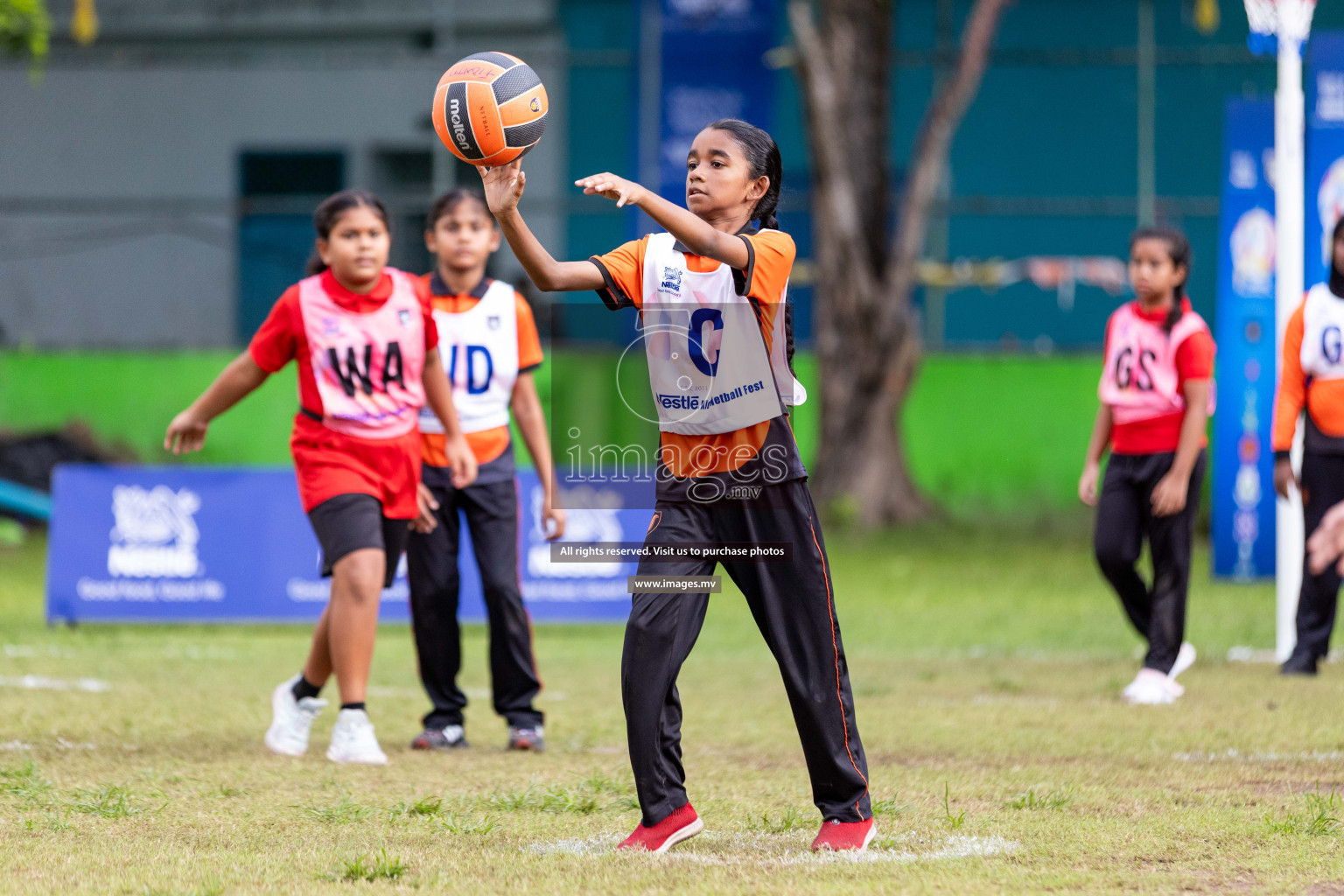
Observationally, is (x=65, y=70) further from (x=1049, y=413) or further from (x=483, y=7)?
(x=1049, y=413)

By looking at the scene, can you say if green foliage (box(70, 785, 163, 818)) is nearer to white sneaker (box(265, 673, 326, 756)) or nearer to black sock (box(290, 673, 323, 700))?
white sneaker (box(265, 673, 326, 756))

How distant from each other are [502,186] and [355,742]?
8.88ft

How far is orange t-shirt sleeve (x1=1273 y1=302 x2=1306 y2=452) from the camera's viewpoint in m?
8.20

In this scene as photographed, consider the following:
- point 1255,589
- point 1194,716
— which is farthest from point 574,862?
point 1255,589

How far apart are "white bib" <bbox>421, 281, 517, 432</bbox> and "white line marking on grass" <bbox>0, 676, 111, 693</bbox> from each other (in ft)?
8.26

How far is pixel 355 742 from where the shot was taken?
19.9 ft

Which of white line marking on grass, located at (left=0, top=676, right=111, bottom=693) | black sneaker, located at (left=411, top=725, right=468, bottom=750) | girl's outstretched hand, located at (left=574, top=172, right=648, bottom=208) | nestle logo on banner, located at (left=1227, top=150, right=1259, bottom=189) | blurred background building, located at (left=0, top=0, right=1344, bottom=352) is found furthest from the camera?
blurred background building, located at (left=0, top=0, right=1344, bottom=352)

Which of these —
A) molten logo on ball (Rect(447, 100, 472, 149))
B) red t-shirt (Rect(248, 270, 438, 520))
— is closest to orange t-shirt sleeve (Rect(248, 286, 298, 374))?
red t-shirt (Rect(248, 270, 438, 520))

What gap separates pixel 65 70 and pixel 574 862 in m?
20.2

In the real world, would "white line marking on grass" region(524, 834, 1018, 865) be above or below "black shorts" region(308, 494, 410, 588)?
below

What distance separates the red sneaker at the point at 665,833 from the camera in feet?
14.5

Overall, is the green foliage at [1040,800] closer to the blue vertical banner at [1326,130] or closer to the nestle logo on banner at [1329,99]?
the blue vertical banner at [1326,130]

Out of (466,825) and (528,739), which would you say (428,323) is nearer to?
(528,739)

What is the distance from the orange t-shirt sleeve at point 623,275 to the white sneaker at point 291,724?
2.56 m
